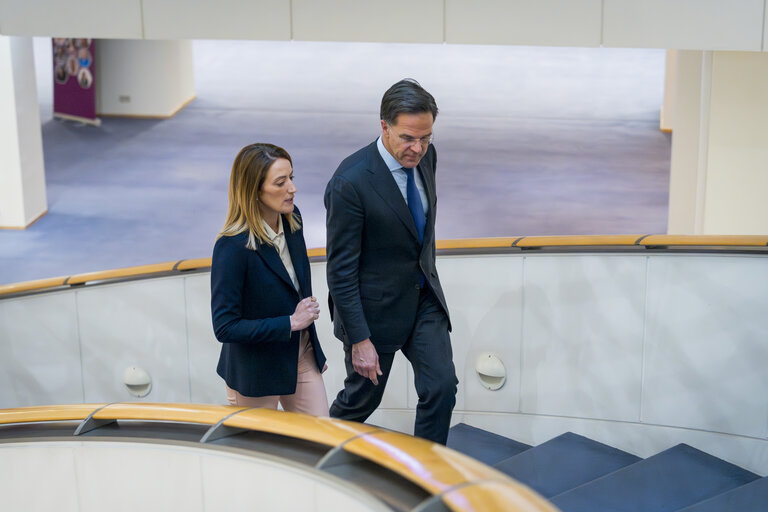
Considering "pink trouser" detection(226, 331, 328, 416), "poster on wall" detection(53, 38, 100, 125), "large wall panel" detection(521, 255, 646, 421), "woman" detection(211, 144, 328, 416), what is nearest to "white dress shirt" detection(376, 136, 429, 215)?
"woman" detection(211, 144, 328, 416)

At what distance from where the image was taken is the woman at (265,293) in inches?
127

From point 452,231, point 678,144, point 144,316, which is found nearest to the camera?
point 144,316

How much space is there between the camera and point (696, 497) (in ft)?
12.7

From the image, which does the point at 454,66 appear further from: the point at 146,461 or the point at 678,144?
the point at 146,461

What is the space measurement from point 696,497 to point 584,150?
1227cm

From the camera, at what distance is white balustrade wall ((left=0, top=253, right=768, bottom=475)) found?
4.40m

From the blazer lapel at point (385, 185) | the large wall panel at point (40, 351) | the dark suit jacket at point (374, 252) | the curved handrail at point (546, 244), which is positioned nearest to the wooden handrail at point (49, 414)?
the dark suit jacket at point (374, 252)

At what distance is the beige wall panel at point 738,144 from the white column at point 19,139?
26.1 ft

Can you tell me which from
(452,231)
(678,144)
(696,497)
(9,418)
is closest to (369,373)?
(9,418)

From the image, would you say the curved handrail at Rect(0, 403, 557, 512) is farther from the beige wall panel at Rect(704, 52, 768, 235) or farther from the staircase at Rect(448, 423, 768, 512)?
the beige wall panel at Rect(704, 52, 768, 235)

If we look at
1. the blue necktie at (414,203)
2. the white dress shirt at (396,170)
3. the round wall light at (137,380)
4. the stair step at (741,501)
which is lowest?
the round wall light at (137,380)

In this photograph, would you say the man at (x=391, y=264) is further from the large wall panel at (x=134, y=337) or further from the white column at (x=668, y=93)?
the white column at (x=668, y=93)

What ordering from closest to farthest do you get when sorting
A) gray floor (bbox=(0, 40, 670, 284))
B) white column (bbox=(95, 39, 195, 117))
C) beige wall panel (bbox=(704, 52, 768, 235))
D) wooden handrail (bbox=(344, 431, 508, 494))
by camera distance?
1. wooden handrail (bbox=(344, 431, 508, 494))
2. beige wall panel (bbox=(704, 52, 768, 235))
3. gray floor (bbox=(0, 40, 670, 284))
4. white column (bbox=(95, 39, 195, 117))

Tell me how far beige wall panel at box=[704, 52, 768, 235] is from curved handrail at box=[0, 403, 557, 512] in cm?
613
